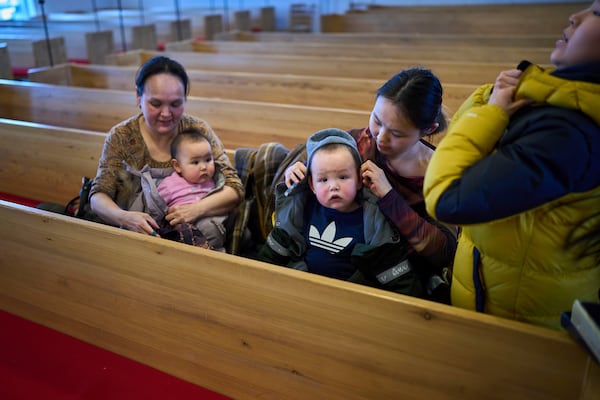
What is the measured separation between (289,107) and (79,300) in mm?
1331

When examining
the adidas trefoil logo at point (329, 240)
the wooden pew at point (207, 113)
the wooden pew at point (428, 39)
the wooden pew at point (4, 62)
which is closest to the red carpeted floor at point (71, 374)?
the adidas trefoil logo at point (329, 240)

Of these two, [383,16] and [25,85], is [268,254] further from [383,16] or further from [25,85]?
[383,16]

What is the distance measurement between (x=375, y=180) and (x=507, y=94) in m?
0.44

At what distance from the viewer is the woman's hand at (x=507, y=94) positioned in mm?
913

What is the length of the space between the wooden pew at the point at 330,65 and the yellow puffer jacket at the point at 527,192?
2.18 meters

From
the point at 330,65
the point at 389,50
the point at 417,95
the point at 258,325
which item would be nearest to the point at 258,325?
the point at 258,325

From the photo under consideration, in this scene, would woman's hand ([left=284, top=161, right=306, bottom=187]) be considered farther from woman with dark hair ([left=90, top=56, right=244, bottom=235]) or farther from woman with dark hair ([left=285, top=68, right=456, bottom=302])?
woman with dark hair ([left=90, top=56, right=244, bottom=235])

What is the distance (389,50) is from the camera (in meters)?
4.01

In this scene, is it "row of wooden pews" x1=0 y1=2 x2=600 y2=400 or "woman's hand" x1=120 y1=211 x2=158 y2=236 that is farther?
"woman's hand" x1=120 y1=211 x2=158 y2=236

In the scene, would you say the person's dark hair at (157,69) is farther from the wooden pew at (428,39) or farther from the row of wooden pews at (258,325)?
the wooden pew at (428,39)

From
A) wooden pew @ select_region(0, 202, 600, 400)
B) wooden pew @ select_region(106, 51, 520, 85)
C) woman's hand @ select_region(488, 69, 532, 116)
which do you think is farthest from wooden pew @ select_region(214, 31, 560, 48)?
wooden pew @ select_region(0, 202, 600, 400)

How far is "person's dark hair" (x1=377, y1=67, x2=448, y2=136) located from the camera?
4.22ft

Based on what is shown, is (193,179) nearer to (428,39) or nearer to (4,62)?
(4,62)

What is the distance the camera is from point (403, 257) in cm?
129
